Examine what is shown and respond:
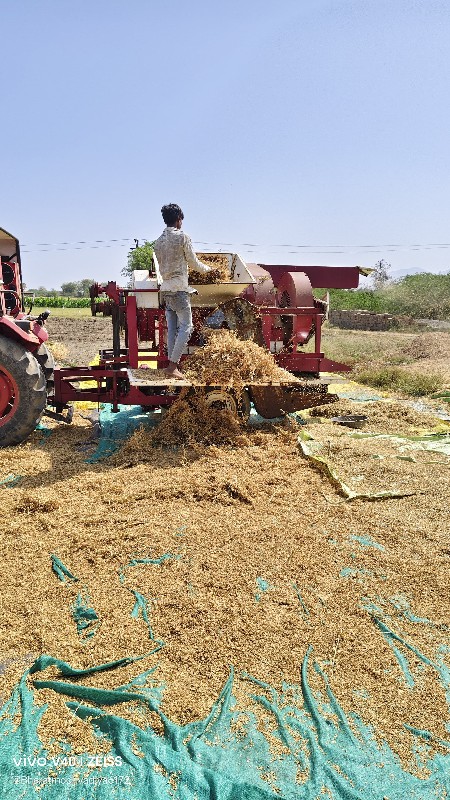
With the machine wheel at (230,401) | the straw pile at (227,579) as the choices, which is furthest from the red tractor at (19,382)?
the machine wheel at (230,401)

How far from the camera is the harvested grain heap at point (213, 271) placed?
21.5 ft

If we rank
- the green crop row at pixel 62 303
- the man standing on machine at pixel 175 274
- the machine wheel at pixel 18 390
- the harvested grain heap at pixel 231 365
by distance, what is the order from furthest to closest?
the green crop row at pixel 62 303, the harvested grain heap at pixel 231 365, the man standing on machine at pixel 175 274, the machine wheel at pixel 18 390

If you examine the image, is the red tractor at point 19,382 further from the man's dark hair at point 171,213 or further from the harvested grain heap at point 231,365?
the man's dark hair at point 171,213

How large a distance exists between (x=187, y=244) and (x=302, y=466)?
254cm

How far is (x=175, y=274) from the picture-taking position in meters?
5.52

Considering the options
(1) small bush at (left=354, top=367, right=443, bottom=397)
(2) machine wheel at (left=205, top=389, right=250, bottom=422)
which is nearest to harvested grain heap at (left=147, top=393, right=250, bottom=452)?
(2) machine wheel at (left=205, top=389, right=250, bottom=422)

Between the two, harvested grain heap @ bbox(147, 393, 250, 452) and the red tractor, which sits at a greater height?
the red tractor

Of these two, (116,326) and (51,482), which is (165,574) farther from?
(116,326)

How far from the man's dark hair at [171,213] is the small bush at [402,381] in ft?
18.1

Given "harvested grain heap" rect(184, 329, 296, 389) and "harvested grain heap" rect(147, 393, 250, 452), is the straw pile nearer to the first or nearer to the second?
"harvested grain heap" rect(147, 393, 250, 452)

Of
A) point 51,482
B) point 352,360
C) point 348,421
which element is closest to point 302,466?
point 348,421

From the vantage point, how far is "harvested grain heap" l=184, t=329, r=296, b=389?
5621mm

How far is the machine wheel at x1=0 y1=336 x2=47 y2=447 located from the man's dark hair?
1994 millimetres

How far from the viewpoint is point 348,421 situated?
676 cm
